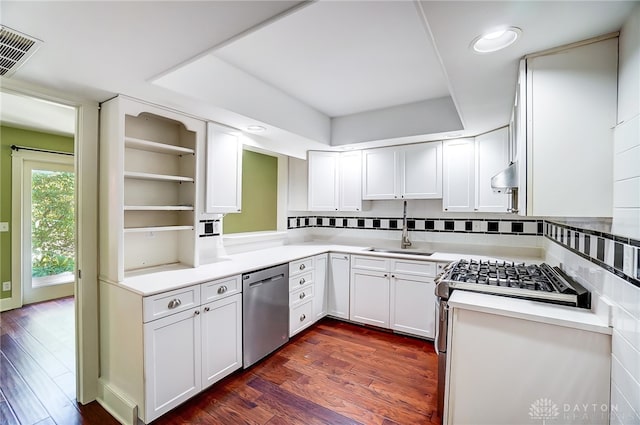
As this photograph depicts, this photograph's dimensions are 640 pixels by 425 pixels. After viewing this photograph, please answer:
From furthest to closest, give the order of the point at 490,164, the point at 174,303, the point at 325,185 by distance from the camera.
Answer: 1. the point at 325,185
2. the point at 490,164
3. the point at 174,303

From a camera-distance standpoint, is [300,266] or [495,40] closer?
[495,40]

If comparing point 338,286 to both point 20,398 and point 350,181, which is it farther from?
point 20,398

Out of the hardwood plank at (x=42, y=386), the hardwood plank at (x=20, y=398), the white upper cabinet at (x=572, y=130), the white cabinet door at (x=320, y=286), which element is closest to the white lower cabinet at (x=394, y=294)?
the white cabinet door at (x=320, y=286)

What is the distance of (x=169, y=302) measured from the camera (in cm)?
183

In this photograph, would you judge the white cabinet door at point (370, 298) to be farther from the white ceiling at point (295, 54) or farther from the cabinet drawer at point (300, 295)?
the white ceiling at point (295, 54)

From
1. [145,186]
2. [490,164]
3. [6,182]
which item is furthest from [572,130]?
[6,182]

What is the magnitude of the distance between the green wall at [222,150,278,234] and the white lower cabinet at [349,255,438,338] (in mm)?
Result: 1354

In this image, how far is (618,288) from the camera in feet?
3.71

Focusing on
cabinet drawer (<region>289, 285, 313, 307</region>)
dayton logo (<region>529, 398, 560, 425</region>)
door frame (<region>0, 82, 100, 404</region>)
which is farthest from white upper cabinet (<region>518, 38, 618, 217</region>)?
door frame (<region>0, 82, 100, 404</region>)

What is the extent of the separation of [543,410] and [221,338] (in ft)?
6.42

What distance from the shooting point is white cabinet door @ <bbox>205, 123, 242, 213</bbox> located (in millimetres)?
2461

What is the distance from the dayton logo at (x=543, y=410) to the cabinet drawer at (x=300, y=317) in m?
1.96

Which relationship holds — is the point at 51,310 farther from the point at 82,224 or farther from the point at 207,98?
the point at 207,98

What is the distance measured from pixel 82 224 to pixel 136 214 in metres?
0.36
